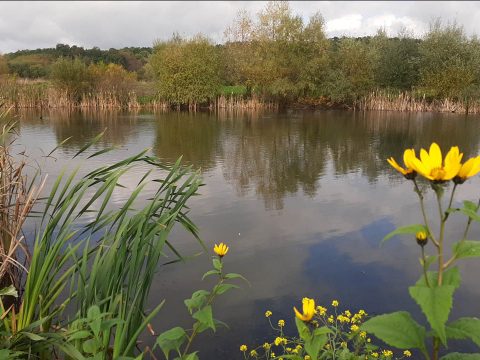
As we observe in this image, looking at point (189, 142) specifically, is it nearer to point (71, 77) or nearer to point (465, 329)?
point (465, 329)

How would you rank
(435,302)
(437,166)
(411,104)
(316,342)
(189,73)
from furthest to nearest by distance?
1. (189,73)
2. (411,104)
3. (316,342)
4. (437,166)
5. (435,302)

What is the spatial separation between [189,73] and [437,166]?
28.8m

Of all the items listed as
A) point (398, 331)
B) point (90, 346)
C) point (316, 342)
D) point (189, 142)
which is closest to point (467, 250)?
point (398, 331)

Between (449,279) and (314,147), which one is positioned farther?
(314,147)

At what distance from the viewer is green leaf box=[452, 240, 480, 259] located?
1374mm

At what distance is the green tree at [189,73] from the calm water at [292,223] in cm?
1497

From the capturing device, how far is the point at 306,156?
39.3ft

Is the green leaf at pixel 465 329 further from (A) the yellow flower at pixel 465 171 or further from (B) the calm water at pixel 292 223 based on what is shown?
(B) the calm water at pixel 292 223

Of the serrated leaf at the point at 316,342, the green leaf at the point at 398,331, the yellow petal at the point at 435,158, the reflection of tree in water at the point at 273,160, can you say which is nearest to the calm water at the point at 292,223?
the reflection of tree in water at the point at 273,160

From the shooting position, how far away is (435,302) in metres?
1.28

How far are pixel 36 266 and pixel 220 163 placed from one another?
27.8 ft

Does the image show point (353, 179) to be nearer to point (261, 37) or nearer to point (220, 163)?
point (220, 163)

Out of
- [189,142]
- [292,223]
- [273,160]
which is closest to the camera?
[292,223]

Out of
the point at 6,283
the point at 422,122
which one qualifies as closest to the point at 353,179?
the point at 6,283
